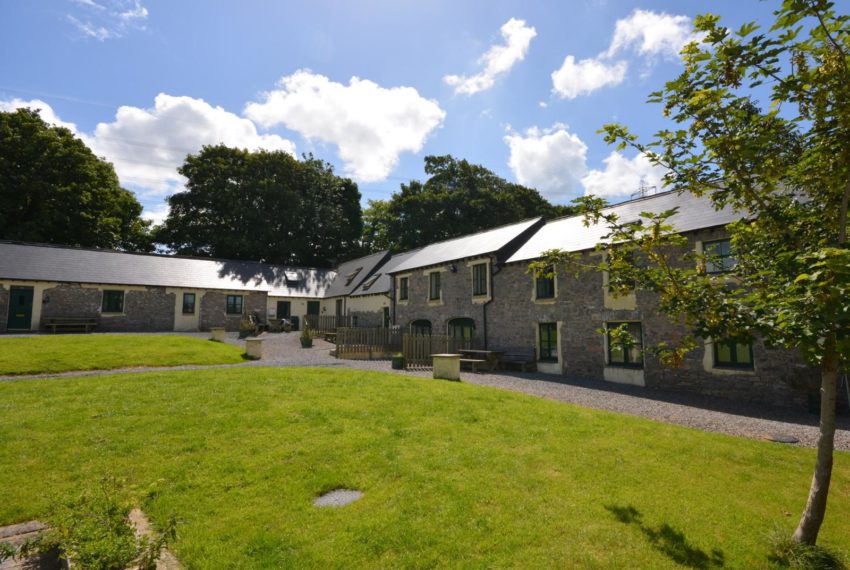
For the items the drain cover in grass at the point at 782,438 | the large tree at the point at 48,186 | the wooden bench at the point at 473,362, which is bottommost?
the drain cover in grass at the point at 782,438

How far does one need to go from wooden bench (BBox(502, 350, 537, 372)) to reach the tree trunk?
13.2m

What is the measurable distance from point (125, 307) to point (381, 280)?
17003 mm

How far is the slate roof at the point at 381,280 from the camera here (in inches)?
1118

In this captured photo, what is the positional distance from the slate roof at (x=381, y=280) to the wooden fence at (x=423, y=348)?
9.68 metres

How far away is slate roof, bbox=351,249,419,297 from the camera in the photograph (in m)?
28.4

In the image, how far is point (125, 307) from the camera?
27.1m

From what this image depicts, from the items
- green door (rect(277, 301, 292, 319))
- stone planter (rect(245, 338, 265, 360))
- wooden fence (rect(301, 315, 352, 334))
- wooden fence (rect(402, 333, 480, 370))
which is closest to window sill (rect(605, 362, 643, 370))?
wooden fence (rect(402, 333, 480, 370))

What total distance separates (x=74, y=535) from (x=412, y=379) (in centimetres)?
937

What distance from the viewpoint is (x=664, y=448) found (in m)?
6.85

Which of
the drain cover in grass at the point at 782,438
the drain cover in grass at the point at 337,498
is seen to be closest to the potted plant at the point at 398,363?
the drain cover in grass at the point at 337,498

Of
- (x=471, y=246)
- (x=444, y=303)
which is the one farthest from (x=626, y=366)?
(x=471, y=246)


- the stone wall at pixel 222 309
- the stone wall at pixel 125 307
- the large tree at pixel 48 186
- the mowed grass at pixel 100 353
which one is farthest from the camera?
the large tree at pixel 48 186

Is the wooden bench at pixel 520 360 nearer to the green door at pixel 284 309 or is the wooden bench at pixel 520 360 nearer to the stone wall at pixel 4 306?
the green door at pixel 284 309

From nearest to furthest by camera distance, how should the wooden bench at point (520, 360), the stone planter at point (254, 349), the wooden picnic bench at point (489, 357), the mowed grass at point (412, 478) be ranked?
the mowed grass at point (412, 478)
the wooden bench at point (520, 360)
the wooden picnic bench at point (489, 357)
the stone planter at point (254, 349)
